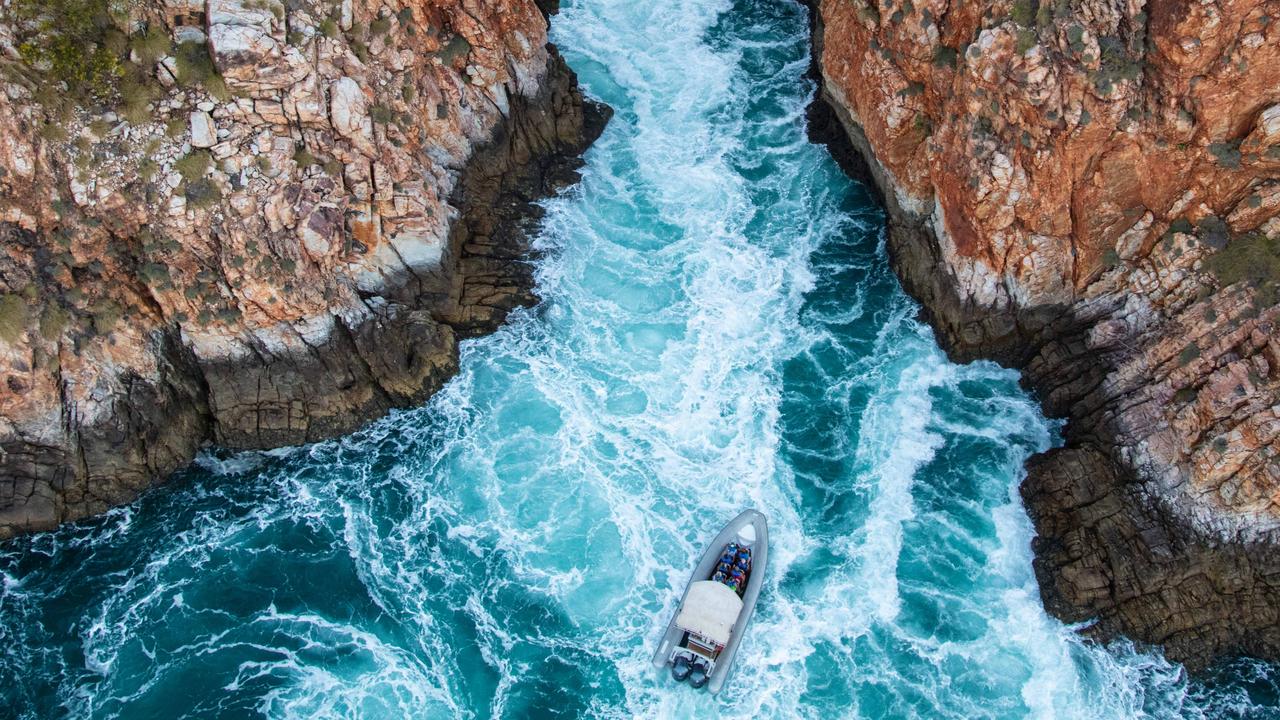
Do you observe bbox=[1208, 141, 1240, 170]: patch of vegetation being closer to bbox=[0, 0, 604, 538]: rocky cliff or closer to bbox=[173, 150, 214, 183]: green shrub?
bbox=[0, 0, 604, 538]: rocky cliff

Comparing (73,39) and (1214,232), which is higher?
(73,39)

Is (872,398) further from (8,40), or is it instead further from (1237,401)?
(8,40)

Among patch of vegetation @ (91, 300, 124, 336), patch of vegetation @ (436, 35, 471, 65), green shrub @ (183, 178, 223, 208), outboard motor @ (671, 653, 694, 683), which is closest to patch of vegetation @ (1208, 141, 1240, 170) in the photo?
outboard motor @ (671, 653, 694, 683)

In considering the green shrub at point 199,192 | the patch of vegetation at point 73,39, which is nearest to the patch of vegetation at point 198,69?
the patch of vegetation at point 73,39

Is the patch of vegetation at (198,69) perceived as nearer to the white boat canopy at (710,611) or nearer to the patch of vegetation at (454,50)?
the patch of vegetation at (454,50)

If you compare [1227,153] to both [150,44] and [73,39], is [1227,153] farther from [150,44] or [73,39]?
[73,39]

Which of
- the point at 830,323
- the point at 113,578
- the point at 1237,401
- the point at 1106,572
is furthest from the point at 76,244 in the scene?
the point at 1237,401

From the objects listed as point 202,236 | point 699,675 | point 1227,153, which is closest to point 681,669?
point 699,675
